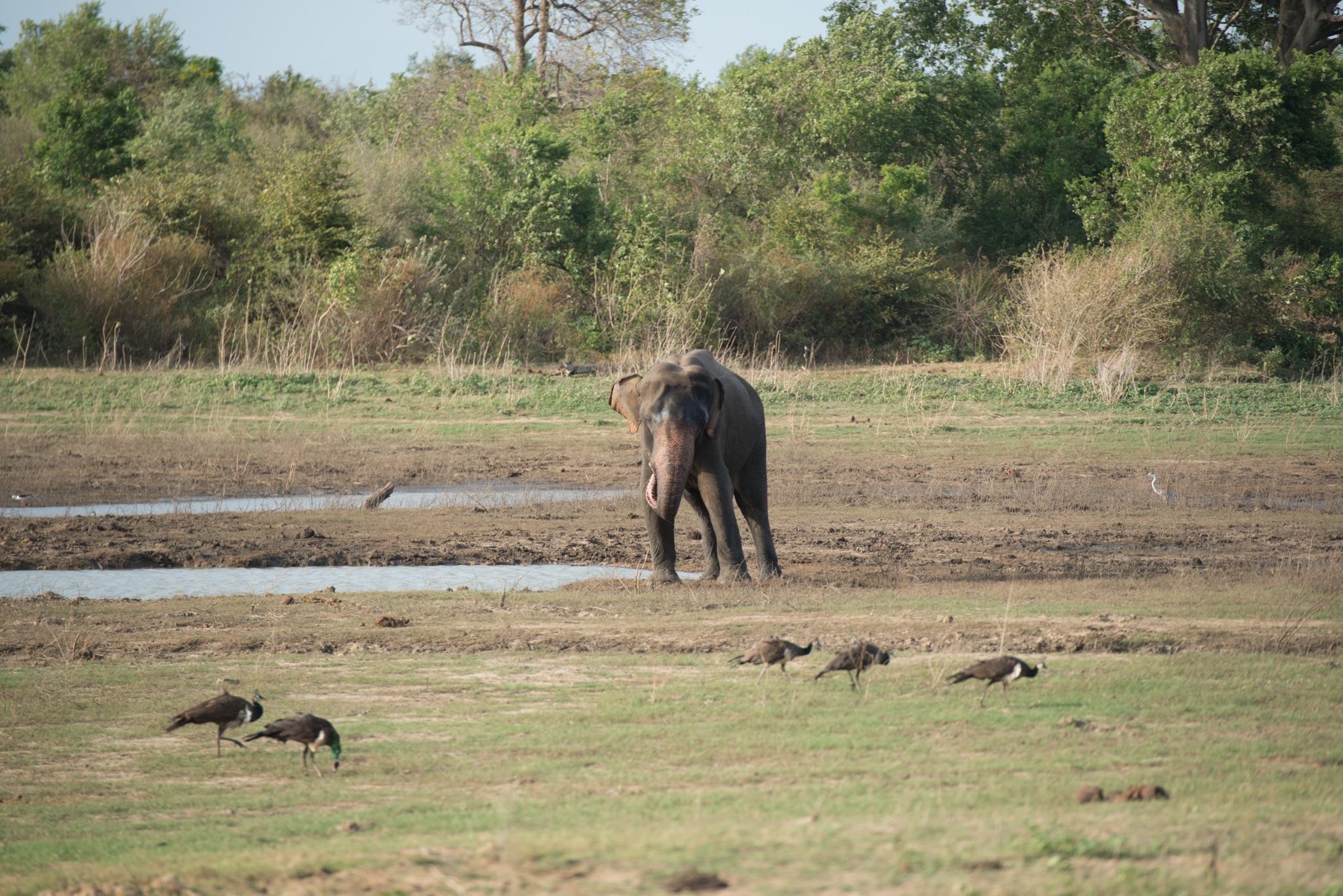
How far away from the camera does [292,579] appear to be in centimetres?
1248

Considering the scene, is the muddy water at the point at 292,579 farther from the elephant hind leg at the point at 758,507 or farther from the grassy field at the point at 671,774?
the grassy field at the point at 671,774

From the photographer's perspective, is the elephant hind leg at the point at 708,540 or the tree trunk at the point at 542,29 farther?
the tree trunk at the point at 542,29

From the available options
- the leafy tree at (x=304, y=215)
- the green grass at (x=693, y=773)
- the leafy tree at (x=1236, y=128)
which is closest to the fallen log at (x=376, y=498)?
the green grass at (x=693, y=773)

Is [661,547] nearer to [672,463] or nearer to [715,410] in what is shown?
[672,463]

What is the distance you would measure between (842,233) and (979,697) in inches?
1232

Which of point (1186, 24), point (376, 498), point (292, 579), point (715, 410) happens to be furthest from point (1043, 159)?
point (292, 579)

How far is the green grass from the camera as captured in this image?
4.34m

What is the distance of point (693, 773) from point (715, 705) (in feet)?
4.07

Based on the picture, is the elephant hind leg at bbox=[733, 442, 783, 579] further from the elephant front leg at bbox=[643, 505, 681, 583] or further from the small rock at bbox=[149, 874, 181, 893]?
the small rock at bbox=[149, 874, 181, 893]

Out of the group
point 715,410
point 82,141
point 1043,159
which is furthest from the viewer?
point 1043,159

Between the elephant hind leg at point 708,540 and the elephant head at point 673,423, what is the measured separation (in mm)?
693

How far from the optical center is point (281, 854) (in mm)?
4656

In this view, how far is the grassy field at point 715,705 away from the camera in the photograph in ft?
14.4

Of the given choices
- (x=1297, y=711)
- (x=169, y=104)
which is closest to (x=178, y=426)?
(x=1297, y=711)
